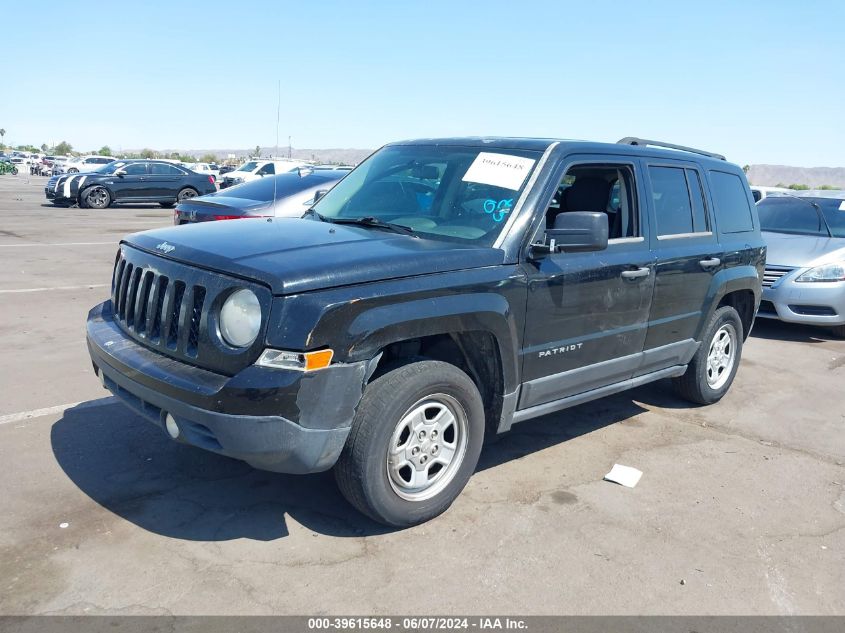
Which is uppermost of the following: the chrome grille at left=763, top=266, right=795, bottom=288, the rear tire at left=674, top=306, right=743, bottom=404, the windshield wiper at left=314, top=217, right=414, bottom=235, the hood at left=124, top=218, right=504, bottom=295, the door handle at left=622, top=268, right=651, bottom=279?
the windshield wiper at left=314, top=217, right=414, bottom=235

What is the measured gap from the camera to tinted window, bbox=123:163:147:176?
23.2 meters

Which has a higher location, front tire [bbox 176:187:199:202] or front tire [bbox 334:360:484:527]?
front tire [bbox 334:360:484:527]

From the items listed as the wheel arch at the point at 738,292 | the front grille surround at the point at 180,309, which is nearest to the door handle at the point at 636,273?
the wheel arch at the point at 738,292

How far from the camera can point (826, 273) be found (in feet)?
28.7

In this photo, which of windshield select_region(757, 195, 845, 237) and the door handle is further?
windshield select_region(757, 195, 845, 237)

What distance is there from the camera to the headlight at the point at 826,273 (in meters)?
8.71

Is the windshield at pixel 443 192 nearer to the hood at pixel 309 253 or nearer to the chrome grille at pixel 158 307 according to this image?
the hood at pixel 309 253

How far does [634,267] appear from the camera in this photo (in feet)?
15.5

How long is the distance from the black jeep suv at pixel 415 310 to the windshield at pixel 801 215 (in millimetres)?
5229

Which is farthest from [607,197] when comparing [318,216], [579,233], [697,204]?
[318,216]

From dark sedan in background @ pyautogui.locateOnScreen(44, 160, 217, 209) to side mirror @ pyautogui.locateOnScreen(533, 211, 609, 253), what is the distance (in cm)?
2149

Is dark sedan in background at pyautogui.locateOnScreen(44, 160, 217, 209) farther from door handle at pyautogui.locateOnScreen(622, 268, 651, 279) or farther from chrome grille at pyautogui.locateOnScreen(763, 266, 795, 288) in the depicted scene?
door handle at pyautogui.locateOnScreen(622, 268, 651, 279)

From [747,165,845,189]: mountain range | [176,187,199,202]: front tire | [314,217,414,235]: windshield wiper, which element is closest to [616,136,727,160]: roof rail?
[314,217,414,235]: windshield wiper
